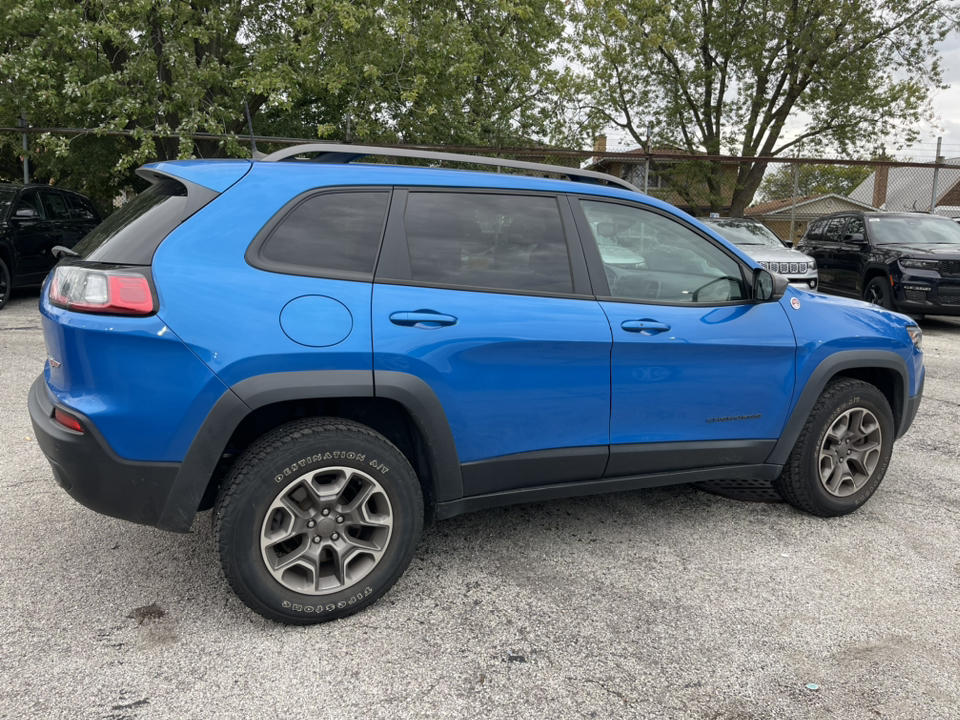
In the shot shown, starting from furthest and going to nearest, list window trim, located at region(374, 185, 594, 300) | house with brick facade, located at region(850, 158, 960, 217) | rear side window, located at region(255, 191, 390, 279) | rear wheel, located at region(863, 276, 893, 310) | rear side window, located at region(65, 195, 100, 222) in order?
1. house with brick facade, located at region(850, 158, 960, 217)
2. rear side window, located at region(65, 195, 100, 222)
3. rear wheel, located at region(863, 276, 893, 310)
4. window trim, located at region(374, 185, 594, 300)
5. rear side window, located at region(255, 191, 390, 279)

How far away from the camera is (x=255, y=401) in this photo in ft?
8.70

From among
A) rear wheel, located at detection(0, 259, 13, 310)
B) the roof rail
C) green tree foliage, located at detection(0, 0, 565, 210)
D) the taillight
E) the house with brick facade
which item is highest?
green tree foliage, located at detection(0, 0, 565, 210)

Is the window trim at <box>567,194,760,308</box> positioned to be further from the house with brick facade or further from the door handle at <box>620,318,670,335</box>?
the house with brick facade

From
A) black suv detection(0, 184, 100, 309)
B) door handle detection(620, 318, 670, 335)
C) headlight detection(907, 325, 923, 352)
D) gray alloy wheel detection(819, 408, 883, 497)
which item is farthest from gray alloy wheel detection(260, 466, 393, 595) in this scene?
black suv detection(0, 184, 100, 309)

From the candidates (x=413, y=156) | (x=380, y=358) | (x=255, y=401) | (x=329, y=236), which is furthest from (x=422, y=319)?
(x=413, y=156)

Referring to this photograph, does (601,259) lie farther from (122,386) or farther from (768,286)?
(122,386)

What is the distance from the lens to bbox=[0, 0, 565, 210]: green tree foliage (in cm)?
1242

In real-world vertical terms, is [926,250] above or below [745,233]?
below

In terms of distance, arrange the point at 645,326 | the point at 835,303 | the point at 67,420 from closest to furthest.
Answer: the point at 67,420 < the point at 645,326 < the point at 835,303

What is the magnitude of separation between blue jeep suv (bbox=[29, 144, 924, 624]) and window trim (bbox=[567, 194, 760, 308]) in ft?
0.03

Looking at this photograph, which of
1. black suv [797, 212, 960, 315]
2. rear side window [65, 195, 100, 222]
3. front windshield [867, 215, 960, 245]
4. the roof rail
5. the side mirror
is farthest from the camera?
rear side window [65, 195, 100, 222]

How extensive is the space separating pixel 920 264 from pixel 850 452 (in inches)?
311

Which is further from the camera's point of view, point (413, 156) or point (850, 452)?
point (850, 452)

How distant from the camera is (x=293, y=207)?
288 cm
